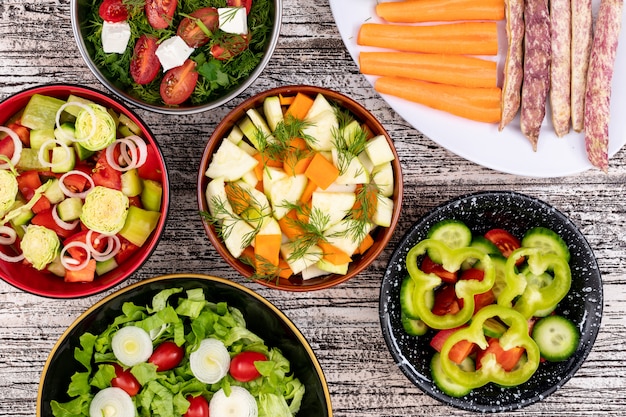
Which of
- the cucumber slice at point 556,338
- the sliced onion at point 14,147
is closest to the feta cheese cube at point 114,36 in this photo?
the sliced onion at point 14,147

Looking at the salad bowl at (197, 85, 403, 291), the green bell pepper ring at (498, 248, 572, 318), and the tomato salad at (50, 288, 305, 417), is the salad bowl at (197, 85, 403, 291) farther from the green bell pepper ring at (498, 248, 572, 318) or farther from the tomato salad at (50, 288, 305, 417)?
the green bell pepper ring at (498, 248, 572, 318)

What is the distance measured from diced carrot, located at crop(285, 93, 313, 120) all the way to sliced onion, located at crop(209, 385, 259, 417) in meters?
0.83

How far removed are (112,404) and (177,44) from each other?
104cm

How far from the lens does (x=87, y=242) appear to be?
1.81 m

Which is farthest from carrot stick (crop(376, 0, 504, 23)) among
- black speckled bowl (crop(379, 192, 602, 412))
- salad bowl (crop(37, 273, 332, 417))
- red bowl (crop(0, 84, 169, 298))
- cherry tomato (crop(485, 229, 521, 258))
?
salad bowl (crop(37, 273, 332, 417))

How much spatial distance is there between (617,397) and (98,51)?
6.73 ft

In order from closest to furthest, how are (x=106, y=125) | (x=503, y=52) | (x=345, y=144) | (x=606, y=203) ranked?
(x=106, y=125) < (x=345, y=144) < (x=503, y=52) < (x=606, y=203)

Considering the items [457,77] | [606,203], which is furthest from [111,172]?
[606,203]

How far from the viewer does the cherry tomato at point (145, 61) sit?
1.85 metres

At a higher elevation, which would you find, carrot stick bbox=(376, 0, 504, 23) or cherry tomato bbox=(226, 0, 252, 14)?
cherry tomato bbox=(226, 0, 252, 14)

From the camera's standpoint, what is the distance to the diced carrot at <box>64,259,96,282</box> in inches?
71.6

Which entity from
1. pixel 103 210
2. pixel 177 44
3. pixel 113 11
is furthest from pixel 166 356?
pixel 113 11

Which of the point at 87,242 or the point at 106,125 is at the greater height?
the point at 106,125

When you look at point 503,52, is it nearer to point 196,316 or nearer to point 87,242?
point 196,316
